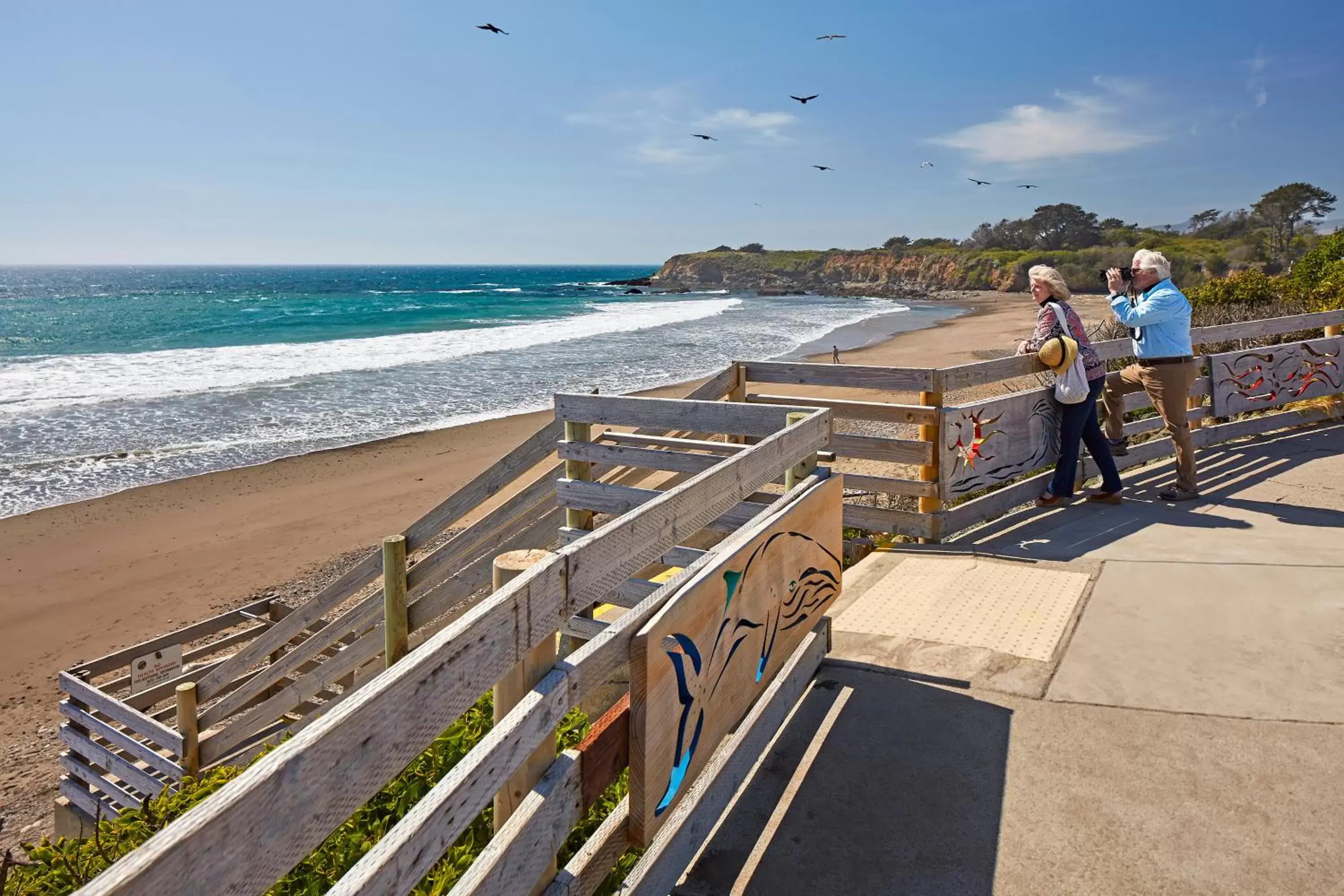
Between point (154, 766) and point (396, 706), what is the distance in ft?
16.9

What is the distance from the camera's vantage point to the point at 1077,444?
6848 mm

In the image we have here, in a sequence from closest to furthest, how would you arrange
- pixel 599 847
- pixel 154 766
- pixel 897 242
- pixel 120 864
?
pixel 120 864 → pixel 599 847 → pixel 154 766 → pixel 897 242

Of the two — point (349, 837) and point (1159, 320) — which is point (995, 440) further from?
point (349, 837)

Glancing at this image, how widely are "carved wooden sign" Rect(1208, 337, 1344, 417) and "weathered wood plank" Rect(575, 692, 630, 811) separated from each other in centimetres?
824

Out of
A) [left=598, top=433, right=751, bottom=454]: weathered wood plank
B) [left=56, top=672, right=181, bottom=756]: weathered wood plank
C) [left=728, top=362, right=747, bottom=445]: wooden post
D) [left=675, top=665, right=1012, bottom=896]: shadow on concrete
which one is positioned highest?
[left=728, top=362, right=747, bottom=445]: wooden post

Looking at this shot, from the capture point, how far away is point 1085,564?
5711mm

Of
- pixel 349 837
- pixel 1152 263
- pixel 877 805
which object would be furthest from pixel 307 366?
pixel 877 805

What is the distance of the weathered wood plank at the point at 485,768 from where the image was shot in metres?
1.50

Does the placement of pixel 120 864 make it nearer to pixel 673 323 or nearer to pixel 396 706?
pixel 396 706

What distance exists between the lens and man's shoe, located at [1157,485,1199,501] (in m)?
7.15

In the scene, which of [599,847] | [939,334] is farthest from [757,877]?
[939,334]

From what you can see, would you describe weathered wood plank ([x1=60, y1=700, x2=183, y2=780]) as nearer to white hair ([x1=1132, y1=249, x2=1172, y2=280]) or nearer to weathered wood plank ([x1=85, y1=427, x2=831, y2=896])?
weathered wood plank ([x1=85, y1=427, x2=831, y2=896])

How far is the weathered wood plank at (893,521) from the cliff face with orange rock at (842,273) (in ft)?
261

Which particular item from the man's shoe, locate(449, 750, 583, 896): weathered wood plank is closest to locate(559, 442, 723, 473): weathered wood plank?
locate(449, 750, 583, 896): weathered wood plank
